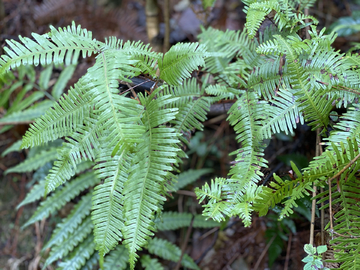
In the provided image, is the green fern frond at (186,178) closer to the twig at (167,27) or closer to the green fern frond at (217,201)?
the green fern frond at (217,201)

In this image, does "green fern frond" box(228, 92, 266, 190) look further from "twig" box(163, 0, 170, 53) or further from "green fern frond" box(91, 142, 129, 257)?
"twig" box(163, 0, 170, 53)

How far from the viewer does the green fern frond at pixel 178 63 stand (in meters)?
1.43

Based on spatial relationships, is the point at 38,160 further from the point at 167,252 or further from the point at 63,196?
the point at 167,252

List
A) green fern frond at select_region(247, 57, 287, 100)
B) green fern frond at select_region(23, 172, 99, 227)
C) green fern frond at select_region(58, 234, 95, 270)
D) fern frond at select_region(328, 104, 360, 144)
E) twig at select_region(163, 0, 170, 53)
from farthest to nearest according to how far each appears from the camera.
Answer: twig at select_region(163, 0, 170, 53), green fern frond at select_region(23, 172, 99, 227), green fern frond at select_region(58, 234, 95, 270), green fern frond at select_region(247, 57, 287, 100), fern frond at select_region(328, 104, 360, 144)

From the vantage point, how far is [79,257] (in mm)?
2111

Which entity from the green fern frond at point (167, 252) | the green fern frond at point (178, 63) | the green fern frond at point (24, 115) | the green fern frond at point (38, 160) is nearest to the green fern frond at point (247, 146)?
the green fern frond at point (178, 63)

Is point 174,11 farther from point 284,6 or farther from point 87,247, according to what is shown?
point 87,247

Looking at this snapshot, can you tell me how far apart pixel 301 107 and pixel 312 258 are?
0.80m

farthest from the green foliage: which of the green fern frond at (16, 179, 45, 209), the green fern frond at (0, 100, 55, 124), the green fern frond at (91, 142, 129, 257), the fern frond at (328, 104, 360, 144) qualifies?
the green fern frond at (0, 100, 55, 124)

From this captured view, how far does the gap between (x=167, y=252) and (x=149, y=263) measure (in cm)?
18

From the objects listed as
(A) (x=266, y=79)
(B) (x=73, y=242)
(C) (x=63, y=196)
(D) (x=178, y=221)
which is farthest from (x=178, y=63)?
(B) (x=73, y=242)

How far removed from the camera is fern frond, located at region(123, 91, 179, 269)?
1.29 meters

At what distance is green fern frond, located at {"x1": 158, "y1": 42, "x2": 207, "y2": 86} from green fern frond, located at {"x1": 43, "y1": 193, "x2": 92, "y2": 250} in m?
1.43

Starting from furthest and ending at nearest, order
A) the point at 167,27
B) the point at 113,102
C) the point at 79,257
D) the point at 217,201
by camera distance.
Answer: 1. the point at 167,27
2. the point at 79,257
3. the point at 217,201
4. the point at 113,102
